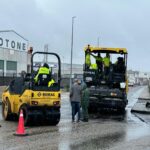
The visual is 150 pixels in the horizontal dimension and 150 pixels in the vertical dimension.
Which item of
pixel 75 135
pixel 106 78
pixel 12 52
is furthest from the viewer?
pixel 12 52

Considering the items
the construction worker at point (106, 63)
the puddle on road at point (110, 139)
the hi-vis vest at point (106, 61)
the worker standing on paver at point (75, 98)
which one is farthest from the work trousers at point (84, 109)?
the hi-vis vest at point (106, 61)

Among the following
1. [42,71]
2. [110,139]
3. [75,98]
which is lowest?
[110,139]

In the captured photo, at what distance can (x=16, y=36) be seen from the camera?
71.8m

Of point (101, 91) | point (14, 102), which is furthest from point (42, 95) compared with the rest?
point (101, 91)

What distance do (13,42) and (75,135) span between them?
5701 cm

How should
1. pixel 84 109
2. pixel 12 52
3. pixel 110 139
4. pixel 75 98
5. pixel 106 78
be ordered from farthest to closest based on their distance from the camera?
pixel 12 52 → pixel 106 78 → pixel 84 109 → pixel 75 98 → pixel 110 139

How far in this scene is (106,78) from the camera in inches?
952

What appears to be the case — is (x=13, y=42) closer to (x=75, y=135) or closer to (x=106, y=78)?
(x=106, y=78)

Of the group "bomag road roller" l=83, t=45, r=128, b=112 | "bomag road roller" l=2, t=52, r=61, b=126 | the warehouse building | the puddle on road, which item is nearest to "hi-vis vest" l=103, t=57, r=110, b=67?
"bomag road roller" l=83, t=45, r=128, b=112

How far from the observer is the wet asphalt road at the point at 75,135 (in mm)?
12445

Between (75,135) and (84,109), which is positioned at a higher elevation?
(84,109)

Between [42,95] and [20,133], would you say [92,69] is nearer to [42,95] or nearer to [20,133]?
[42,95]

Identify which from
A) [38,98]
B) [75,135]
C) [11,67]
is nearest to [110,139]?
[75,135]

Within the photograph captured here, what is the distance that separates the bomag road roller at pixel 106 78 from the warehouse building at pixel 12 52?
41629 millimetres
